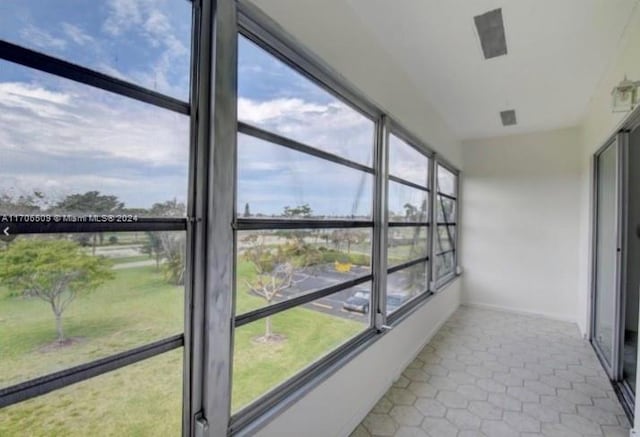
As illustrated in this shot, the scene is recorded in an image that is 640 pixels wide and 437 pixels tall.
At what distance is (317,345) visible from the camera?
2043 mm

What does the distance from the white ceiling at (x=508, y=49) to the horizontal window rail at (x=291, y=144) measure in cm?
102

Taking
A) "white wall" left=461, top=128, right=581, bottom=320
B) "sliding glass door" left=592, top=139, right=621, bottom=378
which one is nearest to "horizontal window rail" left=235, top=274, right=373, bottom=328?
"sliding glass door" left=592, top=139, right=621, bottom=378

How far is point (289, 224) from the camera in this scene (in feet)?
5.75

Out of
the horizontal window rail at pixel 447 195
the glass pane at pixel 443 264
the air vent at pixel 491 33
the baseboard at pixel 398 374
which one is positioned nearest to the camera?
the baseboard at pixel 398 374

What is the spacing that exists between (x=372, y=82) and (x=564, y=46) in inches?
66.4

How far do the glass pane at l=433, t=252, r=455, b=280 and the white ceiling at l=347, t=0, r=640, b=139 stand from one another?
6.93 feet

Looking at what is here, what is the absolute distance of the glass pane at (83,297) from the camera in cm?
84

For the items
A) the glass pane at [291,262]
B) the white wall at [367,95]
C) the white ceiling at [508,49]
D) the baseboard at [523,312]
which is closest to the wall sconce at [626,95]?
the white ceiling at [508,49]

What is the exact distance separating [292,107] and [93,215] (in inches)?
45.5

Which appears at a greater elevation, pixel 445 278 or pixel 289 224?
pixel 289 224

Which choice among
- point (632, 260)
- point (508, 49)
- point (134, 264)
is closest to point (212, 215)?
point (134, 264)

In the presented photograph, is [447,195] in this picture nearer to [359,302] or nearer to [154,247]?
[359,302]

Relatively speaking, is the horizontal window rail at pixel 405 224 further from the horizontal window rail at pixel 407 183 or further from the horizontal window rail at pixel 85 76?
the horizontal window rail at pixel 85 76

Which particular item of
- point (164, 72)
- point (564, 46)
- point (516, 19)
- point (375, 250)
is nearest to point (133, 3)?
point (164, 72)
